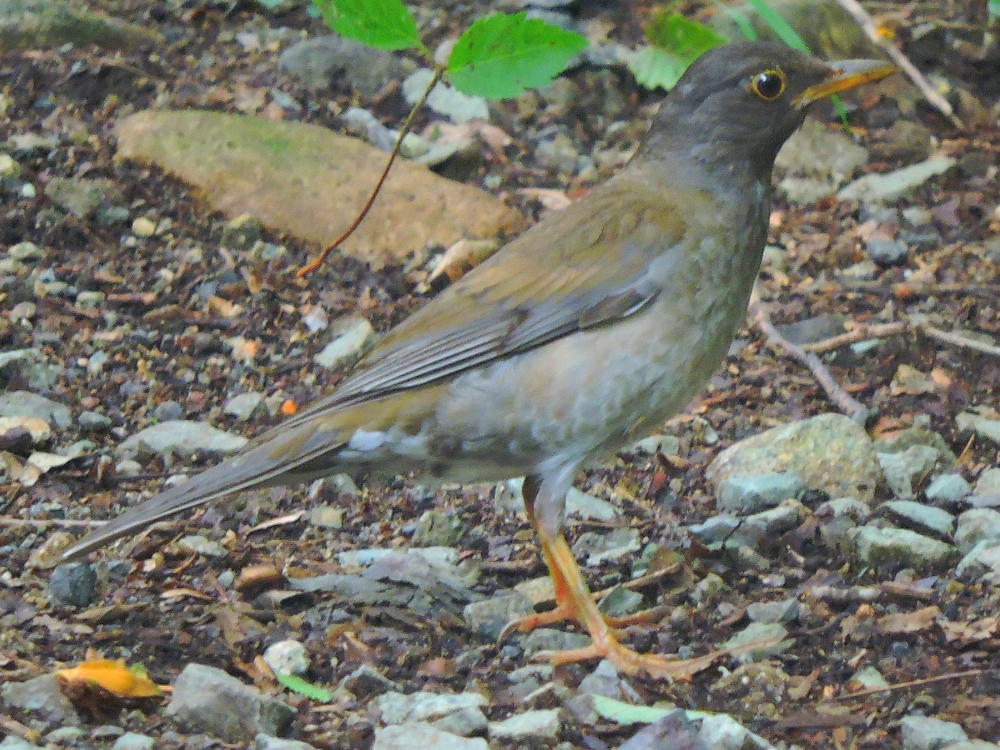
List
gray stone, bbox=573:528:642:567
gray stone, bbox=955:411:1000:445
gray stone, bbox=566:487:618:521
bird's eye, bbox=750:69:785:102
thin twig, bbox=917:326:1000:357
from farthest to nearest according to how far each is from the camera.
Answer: thin twig, bbox=917:326:1000:357, gray stone, bbox=955:411:1000:445, gray stone, bbox=566:487:618:521, gray stone, bbox=573:528:642:567, bird's eye, bbox=750:69:785:102

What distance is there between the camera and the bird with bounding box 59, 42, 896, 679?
4.17m

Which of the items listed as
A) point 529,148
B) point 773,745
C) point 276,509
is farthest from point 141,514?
point 529,148

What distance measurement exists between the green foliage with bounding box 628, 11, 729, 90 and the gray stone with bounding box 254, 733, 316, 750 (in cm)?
483

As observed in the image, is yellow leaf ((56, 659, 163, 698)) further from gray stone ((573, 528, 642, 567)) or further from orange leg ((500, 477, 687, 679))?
gray stone ((573, 528, 642, 567))

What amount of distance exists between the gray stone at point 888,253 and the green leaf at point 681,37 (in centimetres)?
140

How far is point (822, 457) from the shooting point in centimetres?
498

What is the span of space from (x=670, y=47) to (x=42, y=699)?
211 inches

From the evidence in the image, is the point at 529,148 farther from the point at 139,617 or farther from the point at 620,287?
the point at 139,617

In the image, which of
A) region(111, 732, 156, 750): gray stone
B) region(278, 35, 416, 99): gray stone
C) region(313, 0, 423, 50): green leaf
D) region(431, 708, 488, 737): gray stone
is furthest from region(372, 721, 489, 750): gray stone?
region(278, 35, 416, 99): gray stone

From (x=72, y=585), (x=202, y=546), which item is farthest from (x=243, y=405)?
(x=72, y=585)

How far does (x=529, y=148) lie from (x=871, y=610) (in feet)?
14.2

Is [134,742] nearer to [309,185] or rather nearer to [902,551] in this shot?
[902,551]

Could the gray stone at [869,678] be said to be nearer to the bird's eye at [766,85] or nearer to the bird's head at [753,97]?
the bird's head at [753,97]

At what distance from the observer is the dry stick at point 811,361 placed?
18.4ft
